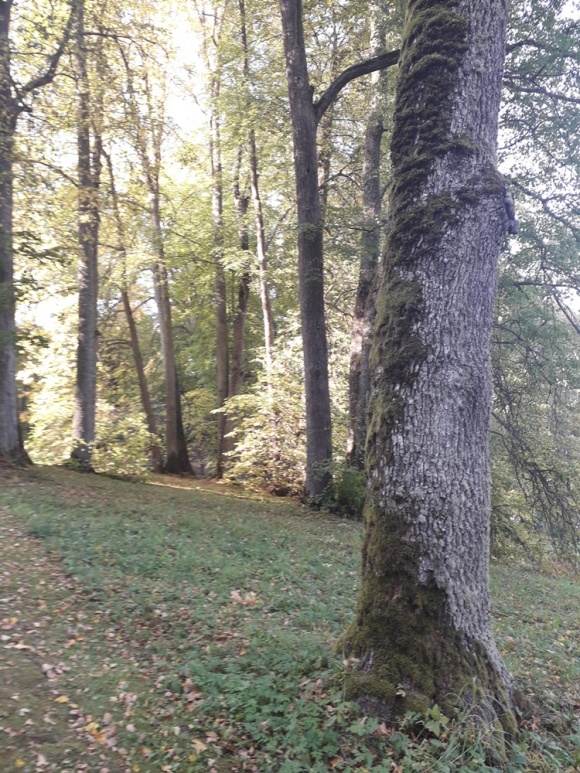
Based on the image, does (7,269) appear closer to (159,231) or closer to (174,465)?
(159,231)

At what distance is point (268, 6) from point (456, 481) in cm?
1564

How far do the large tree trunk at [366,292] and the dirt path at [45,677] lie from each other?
7785 millimetres

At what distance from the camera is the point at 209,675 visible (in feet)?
14.1

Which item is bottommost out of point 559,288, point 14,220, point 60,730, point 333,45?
point 60,730

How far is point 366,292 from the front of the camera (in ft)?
43.0

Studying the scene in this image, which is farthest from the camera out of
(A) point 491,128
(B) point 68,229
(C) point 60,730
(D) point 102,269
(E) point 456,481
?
(D) point 102,269

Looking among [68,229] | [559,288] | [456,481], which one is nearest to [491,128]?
[456,481]

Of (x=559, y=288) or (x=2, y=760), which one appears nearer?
(x=2, y=760)

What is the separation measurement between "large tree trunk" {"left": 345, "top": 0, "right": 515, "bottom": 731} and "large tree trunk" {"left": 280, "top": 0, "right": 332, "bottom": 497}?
734 centimetres

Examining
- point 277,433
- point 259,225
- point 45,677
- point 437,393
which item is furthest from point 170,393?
point 437,393

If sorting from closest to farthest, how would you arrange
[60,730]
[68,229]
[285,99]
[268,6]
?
[60,730] → [68,229] → [285,99] → [268,6]

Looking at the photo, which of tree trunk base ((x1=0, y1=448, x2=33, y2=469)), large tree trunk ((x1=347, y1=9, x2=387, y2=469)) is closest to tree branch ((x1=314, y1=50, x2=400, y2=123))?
large tree trunk ((x1=347, y1=9, x2=387, y2=469))

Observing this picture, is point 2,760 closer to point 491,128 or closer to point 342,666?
point 342,666

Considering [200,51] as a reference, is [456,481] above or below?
below
